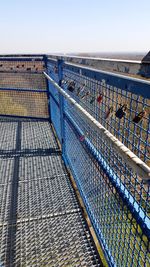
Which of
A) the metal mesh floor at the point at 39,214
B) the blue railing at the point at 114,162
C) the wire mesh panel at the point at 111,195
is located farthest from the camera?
the metal mesh floor at the point at 39,214

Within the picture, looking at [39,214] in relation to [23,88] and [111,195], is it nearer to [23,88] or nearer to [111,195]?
[111,195]

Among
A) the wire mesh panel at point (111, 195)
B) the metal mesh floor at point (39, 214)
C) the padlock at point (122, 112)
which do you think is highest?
the padlock at point (122, 112)

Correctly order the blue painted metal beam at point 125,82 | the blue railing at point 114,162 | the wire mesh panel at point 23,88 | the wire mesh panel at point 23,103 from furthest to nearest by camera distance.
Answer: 1. the wire mesh panel at point 23,103
2. the wire mesh panel at point 23,88
3. the blue railing at point 114,162
4. the blue painted metal beam at point 125,82

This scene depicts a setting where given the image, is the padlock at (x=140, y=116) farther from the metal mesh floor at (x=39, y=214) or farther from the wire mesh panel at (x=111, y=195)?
the metal mesh floor at (x=39, y=214)

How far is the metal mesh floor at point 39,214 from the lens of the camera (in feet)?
7.92

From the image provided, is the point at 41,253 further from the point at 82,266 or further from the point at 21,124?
the point at 21,124

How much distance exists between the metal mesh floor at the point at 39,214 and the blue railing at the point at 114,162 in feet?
0.72

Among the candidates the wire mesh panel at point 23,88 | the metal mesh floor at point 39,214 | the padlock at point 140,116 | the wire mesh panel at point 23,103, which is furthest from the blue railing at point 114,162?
the wire mesh panel at point 23,103

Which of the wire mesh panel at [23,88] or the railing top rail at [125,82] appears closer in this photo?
the railing top rail at [125,82]

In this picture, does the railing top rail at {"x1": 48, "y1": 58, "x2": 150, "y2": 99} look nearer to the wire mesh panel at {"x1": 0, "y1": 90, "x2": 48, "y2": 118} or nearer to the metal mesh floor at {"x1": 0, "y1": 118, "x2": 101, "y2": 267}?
the metal mesh floor at {"x1": 0, "y1": 118, "x2": 101, "y2": 267}

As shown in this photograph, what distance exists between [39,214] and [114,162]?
142 centimetres

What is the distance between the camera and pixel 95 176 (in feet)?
8.06

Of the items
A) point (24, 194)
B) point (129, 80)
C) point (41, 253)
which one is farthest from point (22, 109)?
point (129, 80)

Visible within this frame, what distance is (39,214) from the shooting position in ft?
9.59
